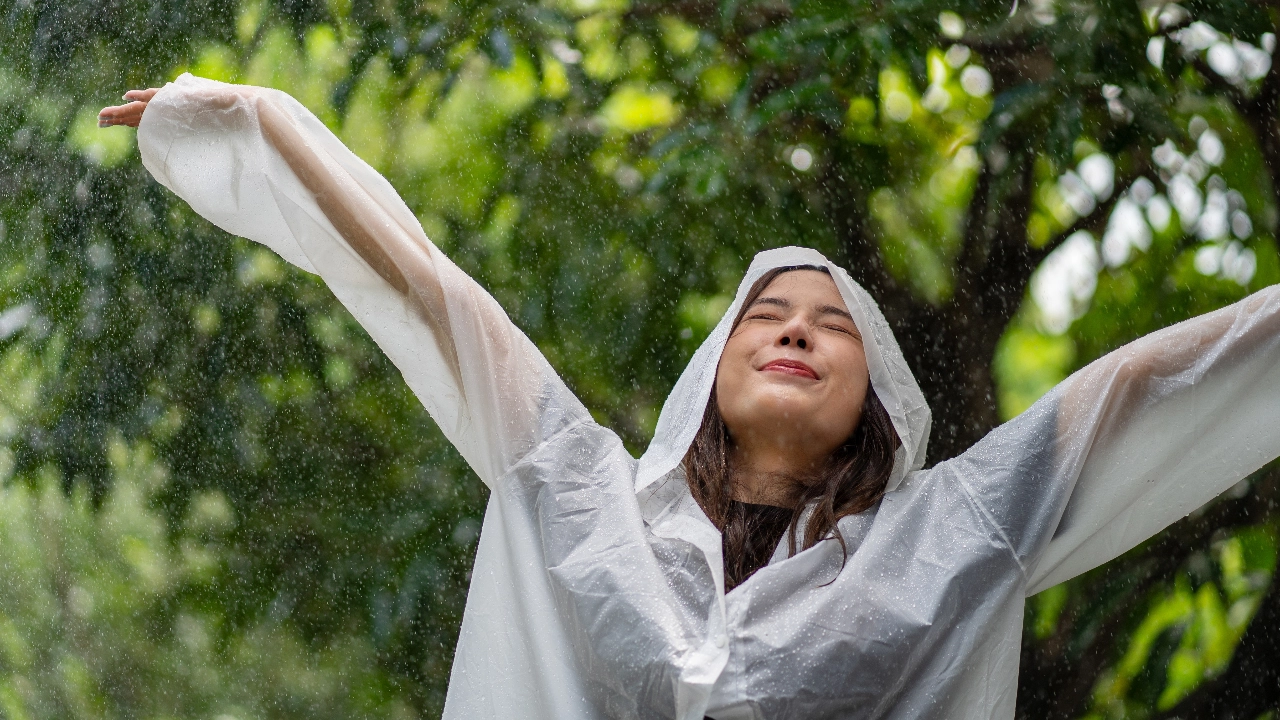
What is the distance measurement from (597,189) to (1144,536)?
5.66ft

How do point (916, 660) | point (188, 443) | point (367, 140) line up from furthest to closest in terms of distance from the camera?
1. point (367, 140)
2. point (188, 443)
3. point (916, 660)

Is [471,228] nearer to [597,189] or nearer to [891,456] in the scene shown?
[597,189]

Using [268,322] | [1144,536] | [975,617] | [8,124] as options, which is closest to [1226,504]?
[1144,536]

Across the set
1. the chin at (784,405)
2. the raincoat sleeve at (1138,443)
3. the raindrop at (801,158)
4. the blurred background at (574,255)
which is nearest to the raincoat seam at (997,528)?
the raincoat sleeve at (1138,443)

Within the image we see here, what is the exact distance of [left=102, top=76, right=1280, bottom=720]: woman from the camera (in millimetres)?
1399

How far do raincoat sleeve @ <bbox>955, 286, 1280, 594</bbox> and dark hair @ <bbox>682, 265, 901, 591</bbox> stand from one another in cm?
14

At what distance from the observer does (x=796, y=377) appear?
63.1 inches

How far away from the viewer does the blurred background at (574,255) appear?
2514 mm

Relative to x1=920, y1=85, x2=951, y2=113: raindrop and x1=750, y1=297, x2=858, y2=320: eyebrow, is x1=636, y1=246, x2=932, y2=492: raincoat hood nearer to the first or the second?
x1=750, y1=297, x2=858, y2=320: eyebrow

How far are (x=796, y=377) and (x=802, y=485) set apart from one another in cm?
13

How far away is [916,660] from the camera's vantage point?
141 centimetres

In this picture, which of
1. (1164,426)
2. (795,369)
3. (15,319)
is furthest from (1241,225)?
(15,319)

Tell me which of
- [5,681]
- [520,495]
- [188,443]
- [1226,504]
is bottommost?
[5,681]

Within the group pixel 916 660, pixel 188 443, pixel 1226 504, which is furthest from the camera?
pixel 188 443
